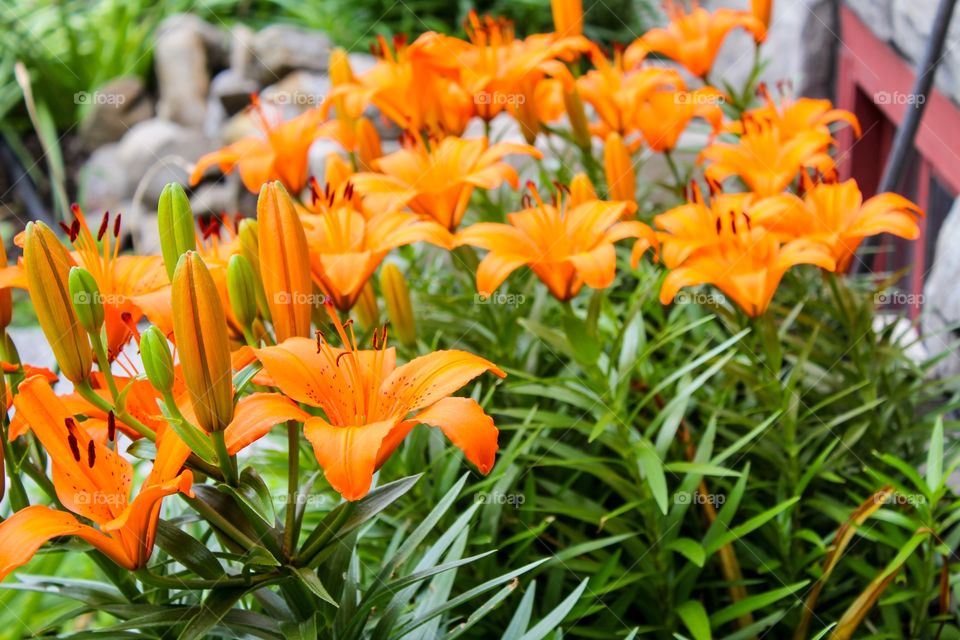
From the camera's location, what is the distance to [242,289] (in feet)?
2.81

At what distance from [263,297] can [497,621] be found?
472mm

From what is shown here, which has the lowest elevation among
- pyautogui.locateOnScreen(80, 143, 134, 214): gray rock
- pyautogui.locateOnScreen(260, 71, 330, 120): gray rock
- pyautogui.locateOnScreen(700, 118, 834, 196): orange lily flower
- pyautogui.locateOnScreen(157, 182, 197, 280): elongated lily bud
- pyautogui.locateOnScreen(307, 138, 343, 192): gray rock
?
pyautogui.locateOnScreen(80, 143, 134, 214): gray rock

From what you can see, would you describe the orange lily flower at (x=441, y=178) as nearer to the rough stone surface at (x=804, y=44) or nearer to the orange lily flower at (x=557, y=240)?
the orange lily flower at (x=557, y=240)

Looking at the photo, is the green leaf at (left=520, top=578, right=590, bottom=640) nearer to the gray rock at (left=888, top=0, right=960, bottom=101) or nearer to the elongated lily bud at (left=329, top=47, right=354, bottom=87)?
the elongated lily bud at (left=329, top=47, right=354, bottom=87)

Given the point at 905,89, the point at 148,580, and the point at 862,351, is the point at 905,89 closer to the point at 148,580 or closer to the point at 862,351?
the point at 862,351

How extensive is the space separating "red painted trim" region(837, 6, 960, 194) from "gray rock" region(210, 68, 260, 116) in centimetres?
234

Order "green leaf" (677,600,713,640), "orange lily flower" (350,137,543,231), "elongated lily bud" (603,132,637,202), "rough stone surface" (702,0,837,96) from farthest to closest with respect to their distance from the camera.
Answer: "rough stone surface" (702,0,837,96), "elongated lily bud" (603,132,637,202), "orange lily flower" (350,137,543,231), "green leaf" (677,600,713,640)


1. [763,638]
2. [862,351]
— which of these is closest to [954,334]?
[862,351]

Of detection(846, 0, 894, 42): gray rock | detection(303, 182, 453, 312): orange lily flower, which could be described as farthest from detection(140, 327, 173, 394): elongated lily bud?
detection(846, 0, 894, 42): gray rock

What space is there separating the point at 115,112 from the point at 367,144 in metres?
3.28

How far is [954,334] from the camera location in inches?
61.5

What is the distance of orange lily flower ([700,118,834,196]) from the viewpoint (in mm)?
1231

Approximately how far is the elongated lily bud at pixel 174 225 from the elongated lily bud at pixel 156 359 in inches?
3.2
